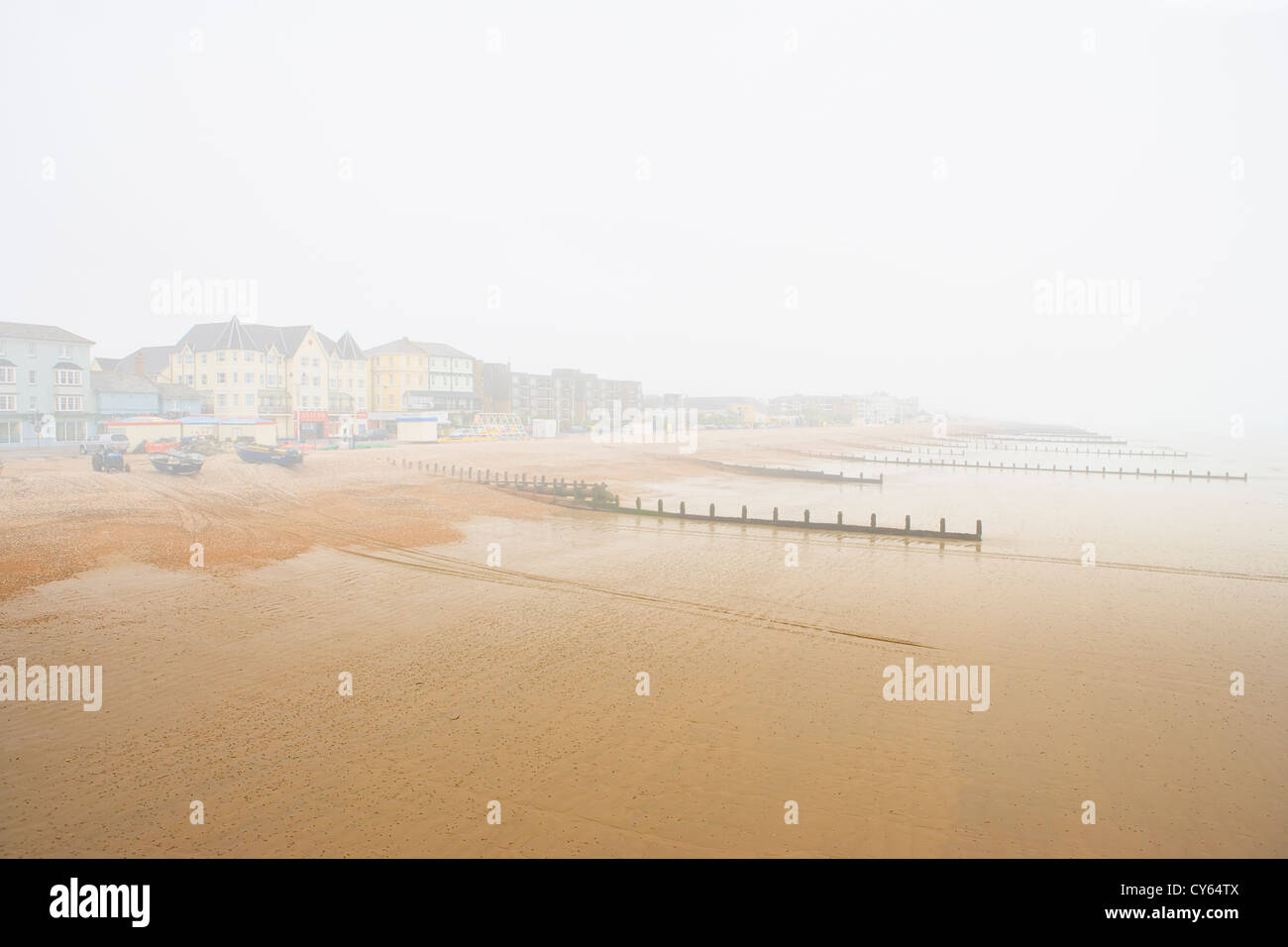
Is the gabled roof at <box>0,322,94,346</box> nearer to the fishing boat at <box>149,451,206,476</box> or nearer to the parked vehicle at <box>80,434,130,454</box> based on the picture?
the parked vehicle at <box>80,434,130,454</box>

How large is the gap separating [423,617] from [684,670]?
8.19 metres

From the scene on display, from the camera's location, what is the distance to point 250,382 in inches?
3155

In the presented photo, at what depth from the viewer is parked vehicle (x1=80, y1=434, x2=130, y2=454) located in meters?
58.2

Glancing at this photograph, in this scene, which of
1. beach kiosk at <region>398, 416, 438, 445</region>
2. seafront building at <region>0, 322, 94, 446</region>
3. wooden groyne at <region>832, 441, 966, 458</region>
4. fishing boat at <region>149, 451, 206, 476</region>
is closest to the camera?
fishing boat at <region>149, 451, 206, 476</region>

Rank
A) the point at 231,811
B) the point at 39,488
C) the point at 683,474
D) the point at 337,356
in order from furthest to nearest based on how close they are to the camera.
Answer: the point at 337,356 → the point at 683,474 → the point at 39,488 → the point at 231,811

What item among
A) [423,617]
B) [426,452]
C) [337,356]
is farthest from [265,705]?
[337,356]

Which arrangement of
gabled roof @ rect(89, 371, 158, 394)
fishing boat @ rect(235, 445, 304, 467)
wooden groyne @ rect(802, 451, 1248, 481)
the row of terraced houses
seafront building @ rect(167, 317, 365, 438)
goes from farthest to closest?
seafront building @ rect(167, 317, 365, 438), gabled roof @ rect(89, 371, 158, 394), wooden groyne @ rect(802, 451, 1248, 481), the row of terraced houses, fishing boat @ rect(235, 445, 304, 467)

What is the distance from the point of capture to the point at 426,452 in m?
71.9

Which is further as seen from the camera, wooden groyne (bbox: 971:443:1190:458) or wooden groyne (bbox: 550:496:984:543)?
wooden groyne (bbox: 971:443:1190:458)

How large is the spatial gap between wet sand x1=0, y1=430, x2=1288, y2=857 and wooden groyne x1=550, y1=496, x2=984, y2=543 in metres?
3.38

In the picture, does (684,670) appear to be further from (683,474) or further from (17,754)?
(683,474)

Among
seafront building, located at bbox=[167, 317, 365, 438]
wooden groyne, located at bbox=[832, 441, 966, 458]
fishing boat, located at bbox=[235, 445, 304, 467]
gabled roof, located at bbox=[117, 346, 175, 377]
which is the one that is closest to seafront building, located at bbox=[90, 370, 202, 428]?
seafront building, located at bbox=[167, 317, 365, 438]

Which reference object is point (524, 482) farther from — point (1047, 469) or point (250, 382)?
point (1047, 469)

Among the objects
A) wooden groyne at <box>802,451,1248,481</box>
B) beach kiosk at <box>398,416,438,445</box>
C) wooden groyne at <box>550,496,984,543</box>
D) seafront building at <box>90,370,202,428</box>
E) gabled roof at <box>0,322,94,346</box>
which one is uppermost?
gabled roof at <box>0,322,94,346</box>
